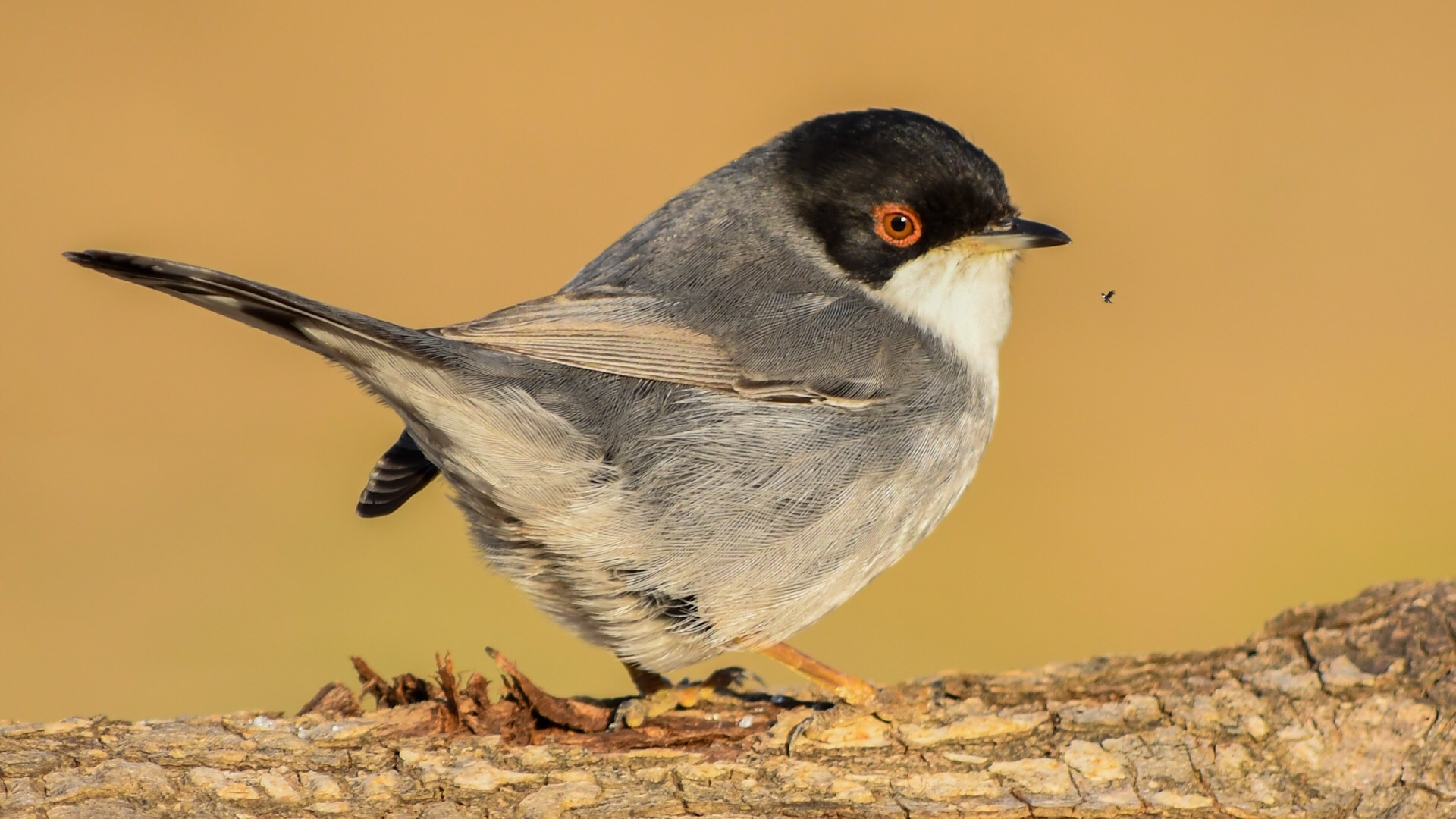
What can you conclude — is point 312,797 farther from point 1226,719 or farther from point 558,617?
point 1226,719

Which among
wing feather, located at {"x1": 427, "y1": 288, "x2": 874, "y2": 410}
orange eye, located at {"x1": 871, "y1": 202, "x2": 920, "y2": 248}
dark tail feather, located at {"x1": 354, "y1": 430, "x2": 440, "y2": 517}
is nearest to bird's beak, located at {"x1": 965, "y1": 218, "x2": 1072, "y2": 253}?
orange eye, located at {"x1": 871, "y1": 202, "x2": 920, "y2": 248}

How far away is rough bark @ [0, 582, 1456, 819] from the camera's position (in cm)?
259

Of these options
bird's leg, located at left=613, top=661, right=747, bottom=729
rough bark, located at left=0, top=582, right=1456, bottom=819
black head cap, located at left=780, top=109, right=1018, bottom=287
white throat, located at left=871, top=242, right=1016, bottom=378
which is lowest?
rough bark, located at left=0, top=582, right=1456, bottom=819

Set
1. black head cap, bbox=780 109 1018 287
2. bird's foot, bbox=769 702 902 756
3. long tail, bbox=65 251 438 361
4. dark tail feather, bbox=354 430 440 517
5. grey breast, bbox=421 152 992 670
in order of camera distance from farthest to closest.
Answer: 1. dark tail feather, bbox=354 430 440 517
2. black head cap, bbox=780 109 1018 287
3. grey breast, bbox=421 152 992 670
4. bird's foot, bbox=769 702 902 756
5. long tail, bbox=65 251 438 361

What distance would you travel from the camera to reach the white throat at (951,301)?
11.6 feet

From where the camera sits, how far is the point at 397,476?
3.62 meters

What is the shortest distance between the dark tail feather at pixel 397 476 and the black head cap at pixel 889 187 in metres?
1.48

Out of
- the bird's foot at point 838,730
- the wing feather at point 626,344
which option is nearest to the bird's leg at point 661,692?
the bird's foot at point 838,730

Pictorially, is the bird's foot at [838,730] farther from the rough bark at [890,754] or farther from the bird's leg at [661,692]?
the bird's leg at [661,692]

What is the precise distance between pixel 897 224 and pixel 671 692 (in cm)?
162


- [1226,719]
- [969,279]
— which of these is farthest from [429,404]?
[1226,719]

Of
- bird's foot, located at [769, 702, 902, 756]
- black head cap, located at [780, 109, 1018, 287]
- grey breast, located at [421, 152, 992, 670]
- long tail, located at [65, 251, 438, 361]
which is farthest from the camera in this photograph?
black head cap, located at [780, 109, 1018, 287]

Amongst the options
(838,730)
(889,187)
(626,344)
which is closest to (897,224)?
(889,187)

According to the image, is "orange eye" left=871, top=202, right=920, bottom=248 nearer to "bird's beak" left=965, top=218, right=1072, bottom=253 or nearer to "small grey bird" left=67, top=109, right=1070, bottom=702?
"small grey bird" left=67, top=109, right=1070, bottom=702
